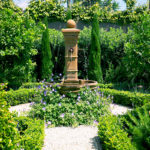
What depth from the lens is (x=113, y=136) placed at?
9.82 feet

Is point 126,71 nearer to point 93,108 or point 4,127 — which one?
point 93,108

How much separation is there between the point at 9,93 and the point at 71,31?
3.07m

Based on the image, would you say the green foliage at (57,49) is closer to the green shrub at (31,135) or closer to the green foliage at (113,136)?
the green shrub at (31,135)

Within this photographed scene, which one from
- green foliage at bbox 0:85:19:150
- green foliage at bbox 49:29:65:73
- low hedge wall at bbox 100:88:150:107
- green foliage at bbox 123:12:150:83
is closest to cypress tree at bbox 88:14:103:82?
green foliage at bbox 123:12:150:83

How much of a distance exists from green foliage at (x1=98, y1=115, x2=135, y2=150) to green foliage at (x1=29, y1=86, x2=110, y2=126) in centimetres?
79

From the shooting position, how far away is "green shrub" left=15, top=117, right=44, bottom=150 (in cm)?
290

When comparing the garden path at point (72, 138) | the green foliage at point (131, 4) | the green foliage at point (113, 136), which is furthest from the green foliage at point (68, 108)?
the green foliage at point (131, 4)

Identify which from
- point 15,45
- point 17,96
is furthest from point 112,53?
point 17,96

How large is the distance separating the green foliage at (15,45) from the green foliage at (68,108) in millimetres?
3073

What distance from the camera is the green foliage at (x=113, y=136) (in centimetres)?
275

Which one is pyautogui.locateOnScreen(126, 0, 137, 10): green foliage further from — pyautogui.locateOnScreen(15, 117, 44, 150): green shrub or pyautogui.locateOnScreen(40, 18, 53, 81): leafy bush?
pyautogui.locateOnScreen(15, 117, 44, 150): green shrub

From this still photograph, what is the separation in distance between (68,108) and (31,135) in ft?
5.90

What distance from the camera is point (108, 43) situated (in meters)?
10.4

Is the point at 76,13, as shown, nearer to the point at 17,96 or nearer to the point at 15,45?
the point at 15,45
